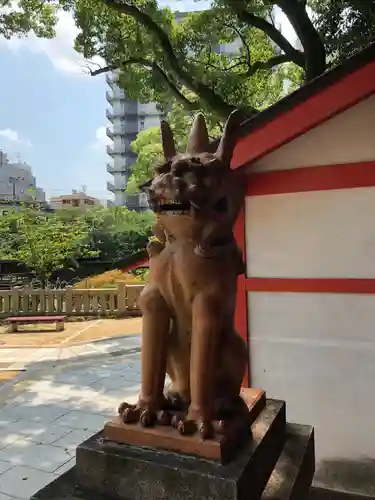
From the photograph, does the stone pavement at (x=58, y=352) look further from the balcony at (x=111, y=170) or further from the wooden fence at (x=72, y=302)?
the balcony at (x=111, y=170)

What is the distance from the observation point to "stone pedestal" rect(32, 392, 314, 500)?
150 cm

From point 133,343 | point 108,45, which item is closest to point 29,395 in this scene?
point 133,343

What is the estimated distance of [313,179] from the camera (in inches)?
132

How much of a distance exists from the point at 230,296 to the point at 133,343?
267 inches

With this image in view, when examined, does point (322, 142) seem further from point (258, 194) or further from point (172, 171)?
point (172, 171)

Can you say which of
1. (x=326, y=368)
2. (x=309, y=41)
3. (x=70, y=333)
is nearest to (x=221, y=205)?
(x=326, y=368)

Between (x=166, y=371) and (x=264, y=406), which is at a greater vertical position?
(x=166, y=371)

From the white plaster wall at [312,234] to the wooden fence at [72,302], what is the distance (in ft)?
26.0

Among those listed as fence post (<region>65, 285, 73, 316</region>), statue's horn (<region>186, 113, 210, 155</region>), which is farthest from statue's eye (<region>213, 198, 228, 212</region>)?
fence post (<region>65, 285, 73, 316</region>)

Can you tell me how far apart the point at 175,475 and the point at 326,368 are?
216 cm

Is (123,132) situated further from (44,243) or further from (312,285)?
(312,285)

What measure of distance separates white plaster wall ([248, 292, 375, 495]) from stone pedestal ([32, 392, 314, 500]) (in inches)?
60.4

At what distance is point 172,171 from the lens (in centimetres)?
157

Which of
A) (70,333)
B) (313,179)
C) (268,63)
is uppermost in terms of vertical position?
(268,63)
